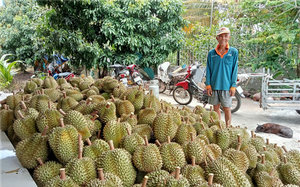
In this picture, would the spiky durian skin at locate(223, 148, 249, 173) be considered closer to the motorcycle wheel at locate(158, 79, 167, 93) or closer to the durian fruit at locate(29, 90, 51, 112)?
the durian fruit at locate(29, 90, 51, 112)

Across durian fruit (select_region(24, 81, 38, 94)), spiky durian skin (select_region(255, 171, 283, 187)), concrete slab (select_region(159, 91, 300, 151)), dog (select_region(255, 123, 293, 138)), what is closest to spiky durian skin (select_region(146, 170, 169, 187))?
spiky durian skin (select_region(255, 171, 283, 187))

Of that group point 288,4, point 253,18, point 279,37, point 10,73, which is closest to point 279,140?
point 279,37

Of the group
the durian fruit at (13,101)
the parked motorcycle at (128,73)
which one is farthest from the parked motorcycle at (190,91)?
the durian fruit at (13,101)

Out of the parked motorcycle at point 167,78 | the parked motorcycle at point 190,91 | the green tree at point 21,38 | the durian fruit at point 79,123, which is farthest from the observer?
the green tree at point 21,38

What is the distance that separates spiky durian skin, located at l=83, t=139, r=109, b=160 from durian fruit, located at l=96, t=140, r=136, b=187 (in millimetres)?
85

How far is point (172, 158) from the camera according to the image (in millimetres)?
1227

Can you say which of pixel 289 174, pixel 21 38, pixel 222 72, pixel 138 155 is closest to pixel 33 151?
pixel 138 155

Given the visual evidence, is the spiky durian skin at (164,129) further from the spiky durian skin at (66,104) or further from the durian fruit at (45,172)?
the spiky durian skin at (66,104)

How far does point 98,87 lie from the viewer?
2.58m

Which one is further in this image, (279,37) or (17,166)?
(279,37)

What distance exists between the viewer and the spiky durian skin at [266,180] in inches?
45.9

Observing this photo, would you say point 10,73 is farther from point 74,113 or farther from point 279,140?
point 279,140

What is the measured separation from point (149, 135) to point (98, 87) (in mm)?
1282

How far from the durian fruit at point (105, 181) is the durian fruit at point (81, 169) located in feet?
0.15
